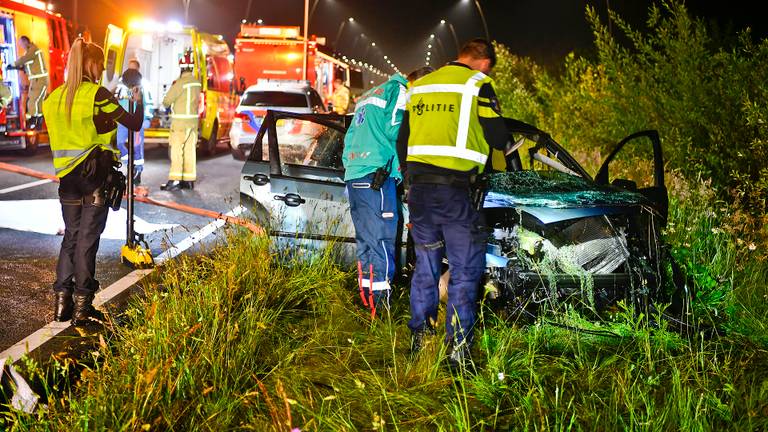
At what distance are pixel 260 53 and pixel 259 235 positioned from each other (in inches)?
829

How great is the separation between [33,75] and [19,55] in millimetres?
438

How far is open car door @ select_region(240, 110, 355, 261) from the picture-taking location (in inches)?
234

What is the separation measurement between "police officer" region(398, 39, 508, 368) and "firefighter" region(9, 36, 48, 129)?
12973 millimetres

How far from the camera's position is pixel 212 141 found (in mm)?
17859

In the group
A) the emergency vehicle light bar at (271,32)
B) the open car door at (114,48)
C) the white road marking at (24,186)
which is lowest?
the white road marking at (24,186)

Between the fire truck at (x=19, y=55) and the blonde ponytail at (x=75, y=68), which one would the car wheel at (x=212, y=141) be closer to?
the fire truck at (x=19, y=55)

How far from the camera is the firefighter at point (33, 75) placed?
1538cm

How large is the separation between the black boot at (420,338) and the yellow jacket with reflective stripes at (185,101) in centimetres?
846

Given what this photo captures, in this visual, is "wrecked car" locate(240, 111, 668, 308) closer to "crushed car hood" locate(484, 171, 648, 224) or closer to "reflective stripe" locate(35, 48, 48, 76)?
"crushed car hood" locate(484, 171, 648, 224)

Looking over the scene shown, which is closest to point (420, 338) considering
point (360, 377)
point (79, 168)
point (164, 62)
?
point (360, 377)

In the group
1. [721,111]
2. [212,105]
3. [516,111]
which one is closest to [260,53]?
[212,105]

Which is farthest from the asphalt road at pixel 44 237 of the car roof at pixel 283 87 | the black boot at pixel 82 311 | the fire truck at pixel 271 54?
the fire truck at pixel 271 54

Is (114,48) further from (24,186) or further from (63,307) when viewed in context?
(63,307)

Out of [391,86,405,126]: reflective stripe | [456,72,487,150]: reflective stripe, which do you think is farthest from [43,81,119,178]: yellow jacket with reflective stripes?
[456,72,487,150]: reflective stripe
